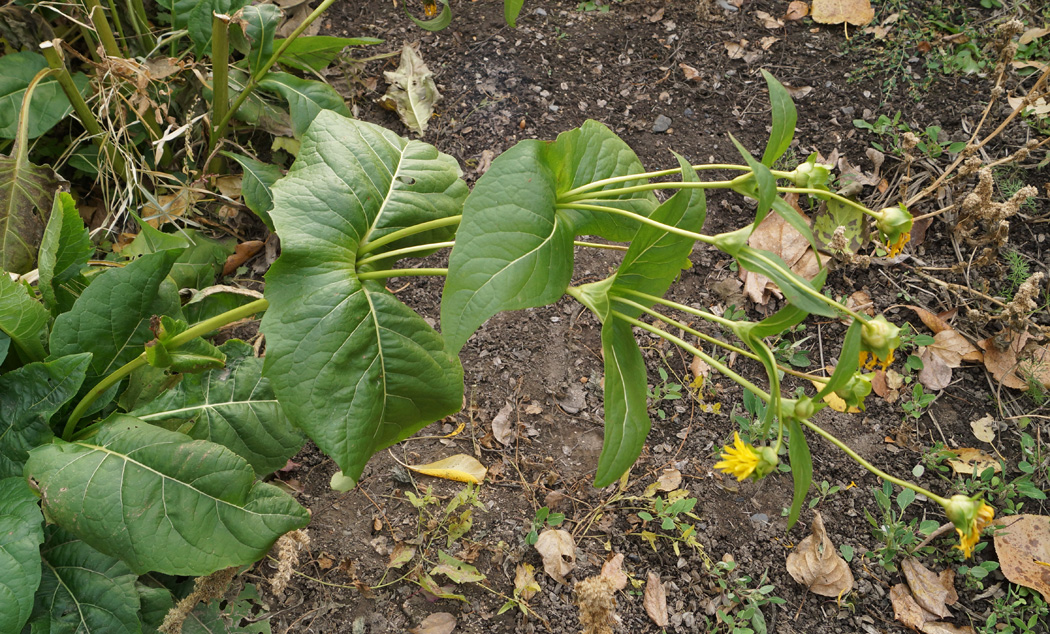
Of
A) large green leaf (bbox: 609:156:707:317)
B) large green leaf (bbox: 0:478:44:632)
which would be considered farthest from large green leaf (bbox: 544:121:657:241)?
large green leaf (bbox: 0:478:44:632)

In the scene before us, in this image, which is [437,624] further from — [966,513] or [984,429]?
[984,429]

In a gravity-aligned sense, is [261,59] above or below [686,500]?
above

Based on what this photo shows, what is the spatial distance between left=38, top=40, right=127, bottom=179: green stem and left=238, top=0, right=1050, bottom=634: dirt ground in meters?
1.06

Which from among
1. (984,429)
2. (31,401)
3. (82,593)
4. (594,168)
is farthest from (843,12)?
(82,593)

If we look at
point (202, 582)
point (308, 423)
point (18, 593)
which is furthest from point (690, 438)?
point (18, 593)

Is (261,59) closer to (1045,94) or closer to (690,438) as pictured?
(690,438)

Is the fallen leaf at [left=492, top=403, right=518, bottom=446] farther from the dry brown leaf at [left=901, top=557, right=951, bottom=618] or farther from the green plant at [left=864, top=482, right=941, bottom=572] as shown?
the dry brown leaf at [left=901, top=557, right=951, bottom=618]

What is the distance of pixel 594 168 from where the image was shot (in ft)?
5.58

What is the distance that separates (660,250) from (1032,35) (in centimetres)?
282

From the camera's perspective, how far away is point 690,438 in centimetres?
252

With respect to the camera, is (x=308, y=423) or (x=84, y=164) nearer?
(x=308, y=423)

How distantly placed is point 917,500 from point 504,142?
2.16m

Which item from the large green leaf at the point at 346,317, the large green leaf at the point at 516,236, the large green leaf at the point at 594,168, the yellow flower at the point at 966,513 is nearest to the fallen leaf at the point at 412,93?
the large green leaf at the point at 346,317

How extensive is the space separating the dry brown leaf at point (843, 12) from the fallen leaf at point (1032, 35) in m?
0.67
